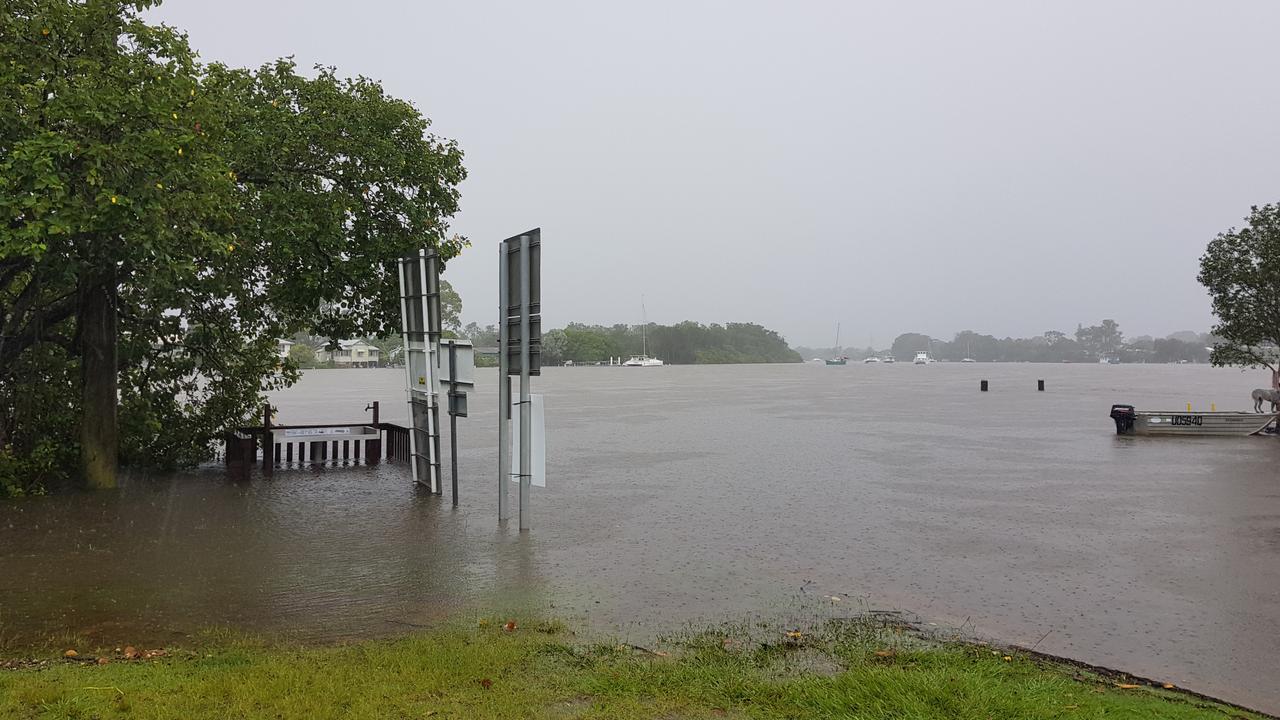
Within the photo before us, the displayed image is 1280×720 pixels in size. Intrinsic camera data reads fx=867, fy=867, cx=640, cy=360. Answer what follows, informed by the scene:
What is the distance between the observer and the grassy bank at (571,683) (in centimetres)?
469

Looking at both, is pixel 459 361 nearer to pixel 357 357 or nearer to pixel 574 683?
pixel 574 683

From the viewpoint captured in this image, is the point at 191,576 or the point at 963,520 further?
the point at 963,520

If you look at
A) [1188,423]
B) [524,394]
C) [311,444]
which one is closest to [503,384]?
[524,394]

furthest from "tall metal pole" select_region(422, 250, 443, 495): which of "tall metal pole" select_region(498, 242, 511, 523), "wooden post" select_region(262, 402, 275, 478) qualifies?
"wooden post" select_region(262, 402, 275, 478)

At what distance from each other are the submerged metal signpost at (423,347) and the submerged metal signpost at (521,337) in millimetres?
1859

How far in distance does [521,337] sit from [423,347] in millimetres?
2977

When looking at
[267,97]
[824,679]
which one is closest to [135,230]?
[267,97]

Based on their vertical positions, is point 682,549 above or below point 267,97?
below

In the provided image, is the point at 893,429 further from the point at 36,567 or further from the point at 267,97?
the point at 36,567

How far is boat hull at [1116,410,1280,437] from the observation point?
83.1 ft

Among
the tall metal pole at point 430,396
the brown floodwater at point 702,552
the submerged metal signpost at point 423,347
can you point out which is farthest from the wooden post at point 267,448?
the tall metal pole at point 430,396

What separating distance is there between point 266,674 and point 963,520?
967 cm

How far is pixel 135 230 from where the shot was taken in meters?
10.4

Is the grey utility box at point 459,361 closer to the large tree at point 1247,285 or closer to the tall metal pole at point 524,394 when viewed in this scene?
the tall metal pole at point 524,394
